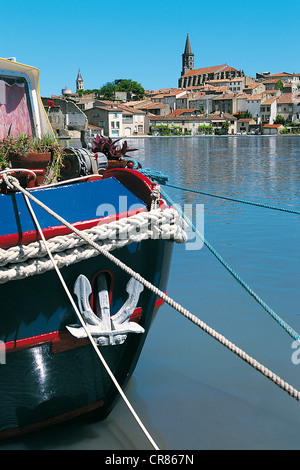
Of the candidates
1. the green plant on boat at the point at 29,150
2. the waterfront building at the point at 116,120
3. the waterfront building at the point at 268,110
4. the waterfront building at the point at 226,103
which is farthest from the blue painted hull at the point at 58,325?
the waterfront building at the point at 226,103

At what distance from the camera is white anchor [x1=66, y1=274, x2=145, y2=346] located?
2861 mm

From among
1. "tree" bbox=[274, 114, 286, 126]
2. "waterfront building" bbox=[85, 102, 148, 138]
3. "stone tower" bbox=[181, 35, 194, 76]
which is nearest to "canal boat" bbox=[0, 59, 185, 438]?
"waterfront building" bbox=[85, 102, 148, 138]

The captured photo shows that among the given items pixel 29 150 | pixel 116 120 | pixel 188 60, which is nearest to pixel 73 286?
pixel 29 150

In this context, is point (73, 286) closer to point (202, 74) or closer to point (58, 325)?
point (58, 325)

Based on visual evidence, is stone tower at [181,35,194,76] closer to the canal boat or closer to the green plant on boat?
the green plant on boat

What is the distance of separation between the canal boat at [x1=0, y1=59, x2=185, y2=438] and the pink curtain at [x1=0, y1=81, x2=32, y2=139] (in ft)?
5.57

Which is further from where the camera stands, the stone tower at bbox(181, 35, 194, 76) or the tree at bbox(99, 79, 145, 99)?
the stone tower at bbox(181, 35, 194, 76)

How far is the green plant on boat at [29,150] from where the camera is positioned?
3.87 metres

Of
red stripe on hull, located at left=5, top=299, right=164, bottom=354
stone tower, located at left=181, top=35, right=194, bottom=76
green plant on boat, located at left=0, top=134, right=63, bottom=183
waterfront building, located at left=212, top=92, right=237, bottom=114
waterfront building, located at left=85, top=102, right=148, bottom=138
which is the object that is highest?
stone tower, located at left=181, top=35, right=194, bottom=76

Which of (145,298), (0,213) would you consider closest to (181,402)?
(145,298)

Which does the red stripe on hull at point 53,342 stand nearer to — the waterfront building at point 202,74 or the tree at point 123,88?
the tree at point 123,88

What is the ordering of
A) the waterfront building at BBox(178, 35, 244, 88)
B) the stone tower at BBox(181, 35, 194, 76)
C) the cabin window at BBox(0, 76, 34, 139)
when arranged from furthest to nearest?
the stone tower at BBox(181, 35, 194, 76), the waterfront building at BBox(178, 35, 244, 88), the cabin window at BBox(0, 76, 34, 139)

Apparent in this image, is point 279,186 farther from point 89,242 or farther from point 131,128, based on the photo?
point 131,128

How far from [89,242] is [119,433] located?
5.18 ft
